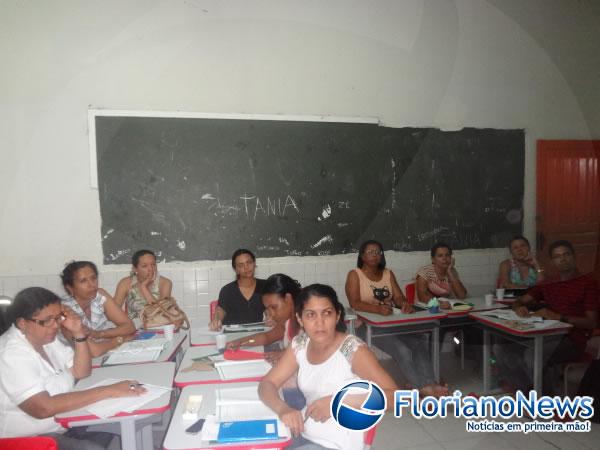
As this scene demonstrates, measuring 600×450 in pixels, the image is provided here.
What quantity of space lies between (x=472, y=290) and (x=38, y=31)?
5207 mm

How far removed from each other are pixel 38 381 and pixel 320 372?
1221 millimetres

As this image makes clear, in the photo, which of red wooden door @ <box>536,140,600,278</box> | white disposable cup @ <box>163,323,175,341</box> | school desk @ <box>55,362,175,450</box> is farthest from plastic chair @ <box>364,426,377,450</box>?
red wooden door @ <box>536,140,600,278</box>

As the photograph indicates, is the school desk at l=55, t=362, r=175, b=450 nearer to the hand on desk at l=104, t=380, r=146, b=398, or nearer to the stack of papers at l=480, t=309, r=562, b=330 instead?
Answer: the hand on desk at l=104, t=380, r=146, b=398

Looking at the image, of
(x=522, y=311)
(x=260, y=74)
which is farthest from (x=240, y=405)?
(x=260, y=74)

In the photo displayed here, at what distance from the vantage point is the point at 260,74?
426cm

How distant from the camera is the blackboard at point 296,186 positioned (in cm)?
404

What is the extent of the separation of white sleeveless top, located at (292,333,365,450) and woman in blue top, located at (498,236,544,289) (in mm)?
3107

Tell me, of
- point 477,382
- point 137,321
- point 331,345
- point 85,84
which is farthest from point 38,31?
point 477,382

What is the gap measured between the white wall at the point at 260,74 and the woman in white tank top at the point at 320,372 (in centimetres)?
244

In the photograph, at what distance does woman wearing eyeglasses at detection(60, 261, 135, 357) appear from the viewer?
2906 millimetres

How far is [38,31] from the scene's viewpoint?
3.85 meters

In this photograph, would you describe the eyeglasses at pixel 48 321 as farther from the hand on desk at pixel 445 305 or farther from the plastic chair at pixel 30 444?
the hand on desk at pixel 445 305

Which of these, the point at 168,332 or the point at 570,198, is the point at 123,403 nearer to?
the point at 168,332

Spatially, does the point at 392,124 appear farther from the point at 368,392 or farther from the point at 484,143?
the point at 368,392
